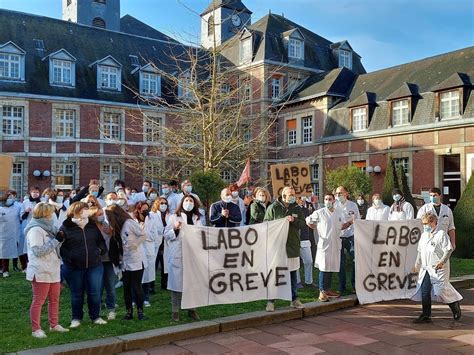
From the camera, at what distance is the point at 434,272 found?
8.12 meters

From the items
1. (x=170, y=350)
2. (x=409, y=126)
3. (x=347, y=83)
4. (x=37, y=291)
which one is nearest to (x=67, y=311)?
(x=37, y=291)

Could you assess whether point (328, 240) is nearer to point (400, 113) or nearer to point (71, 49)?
point (400, 113)

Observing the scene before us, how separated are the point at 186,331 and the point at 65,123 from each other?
28991mm

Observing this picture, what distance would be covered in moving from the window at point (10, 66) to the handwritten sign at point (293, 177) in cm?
2623

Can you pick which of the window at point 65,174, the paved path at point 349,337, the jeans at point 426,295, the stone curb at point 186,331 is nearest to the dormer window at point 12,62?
the window at point 65,174

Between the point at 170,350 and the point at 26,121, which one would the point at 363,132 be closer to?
the point at 26,121

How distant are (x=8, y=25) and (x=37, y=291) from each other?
32.1m

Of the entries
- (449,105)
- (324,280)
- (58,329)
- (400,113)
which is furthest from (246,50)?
(58,329)

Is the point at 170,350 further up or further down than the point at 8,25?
further down

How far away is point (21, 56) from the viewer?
1291 inches

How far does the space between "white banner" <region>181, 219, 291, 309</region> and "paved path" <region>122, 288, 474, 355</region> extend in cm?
75

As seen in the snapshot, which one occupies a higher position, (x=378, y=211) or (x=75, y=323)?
(x=378, y=211)

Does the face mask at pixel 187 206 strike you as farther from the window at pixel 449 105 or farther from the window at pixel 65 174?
the window at pixel 65 174

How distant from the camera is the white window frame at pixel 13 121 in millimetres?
31719
